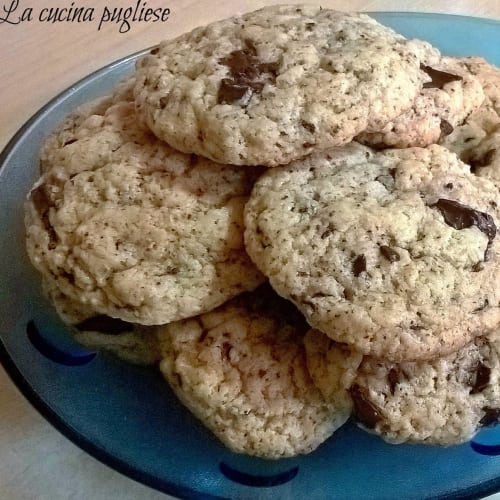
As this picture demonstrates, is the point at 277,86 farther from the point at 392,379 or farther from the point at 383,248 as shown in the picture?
the point at 392,379

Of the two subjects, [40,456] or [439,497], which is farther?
[40,456]

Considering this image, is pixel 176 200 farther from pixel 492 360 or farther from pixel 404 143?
pixel 492 360

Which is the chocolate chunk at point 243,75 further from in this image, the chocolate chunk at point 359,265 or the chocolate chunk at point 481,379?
the chocolate chunk at point 481,379

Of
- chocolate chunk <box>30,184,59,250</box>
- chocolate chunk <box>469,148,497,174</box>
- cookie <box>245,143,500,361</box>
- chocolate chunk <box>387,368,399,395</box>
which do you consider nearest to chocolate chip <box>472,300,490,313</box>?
cookie <box>245,143,500,361</box>

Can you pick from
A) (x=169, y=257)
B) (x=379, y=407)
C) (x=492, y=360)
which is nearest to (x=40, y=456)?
(x=169, y=257)

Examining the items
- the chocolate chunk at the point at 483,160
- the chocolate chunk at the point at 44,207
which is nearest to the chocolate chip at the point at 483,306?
the chocolate chunk at the point at 483,160

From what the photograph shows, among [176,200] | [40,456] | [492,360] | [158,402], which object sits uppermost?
[176,200]
